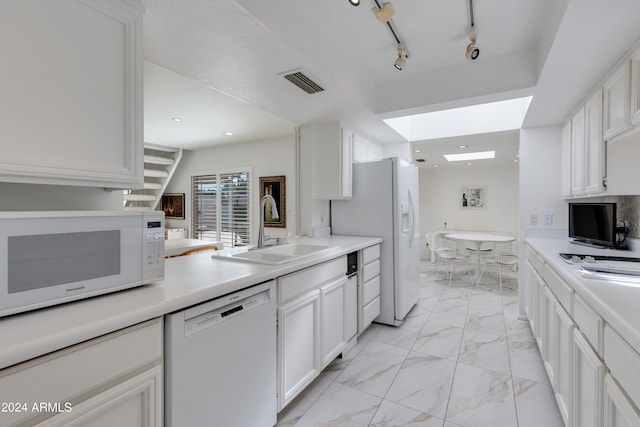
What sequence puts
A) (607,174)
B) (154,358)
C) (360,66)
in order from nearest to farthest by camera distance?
(154,358)
(607,174)
(360,66)

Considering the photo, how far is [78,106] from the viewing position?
1.07m

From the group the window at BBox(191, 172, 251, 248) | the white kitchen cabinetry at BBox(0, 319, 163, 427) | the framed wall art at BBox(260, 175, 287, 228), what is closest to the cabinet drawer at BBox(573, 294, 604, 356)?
the white kitchen cabinetry at BBox(0, 319, 163, 427)

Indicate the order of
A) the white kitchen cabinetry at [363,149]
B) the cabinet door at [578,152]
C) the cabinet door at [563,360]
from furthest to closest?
→ the white kitchen cabinetry at [363,149] < the cabinet door at [578,152] < the cabinet door at [563,360]

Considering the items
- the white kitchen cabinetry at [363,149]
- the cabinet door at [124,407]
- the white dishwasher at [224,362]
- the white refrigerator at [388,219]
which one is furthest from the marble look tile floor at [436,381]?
the white kitchen cabinetry at [363,149]

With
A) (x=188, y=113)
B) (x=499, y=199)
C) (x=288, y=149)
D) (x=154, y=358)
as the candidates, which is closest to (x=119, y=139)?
(x=154, y=358)

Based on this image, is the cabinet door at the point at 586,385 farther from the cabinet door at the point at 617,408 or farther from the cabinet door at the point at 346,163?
the cabinet door at the point at 346,163

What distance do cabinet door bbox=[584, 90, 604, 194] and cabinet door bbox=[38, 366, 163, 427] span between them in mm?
2850

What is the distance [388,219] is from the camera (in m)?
3.03

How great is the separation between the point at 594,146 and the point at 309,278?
2277 mm

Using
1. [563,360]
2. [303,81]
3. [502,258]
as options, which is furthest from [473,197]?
[303,81]

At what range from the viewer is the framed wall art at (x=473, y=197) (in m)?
6.53

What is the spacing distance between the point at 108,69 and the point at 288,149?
3.56 metres

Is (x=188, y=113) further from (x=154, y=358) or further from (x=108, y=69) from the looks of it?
(x=154, y=358)

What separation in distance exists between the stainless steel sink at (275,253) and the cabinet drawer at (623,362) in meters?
1.38
